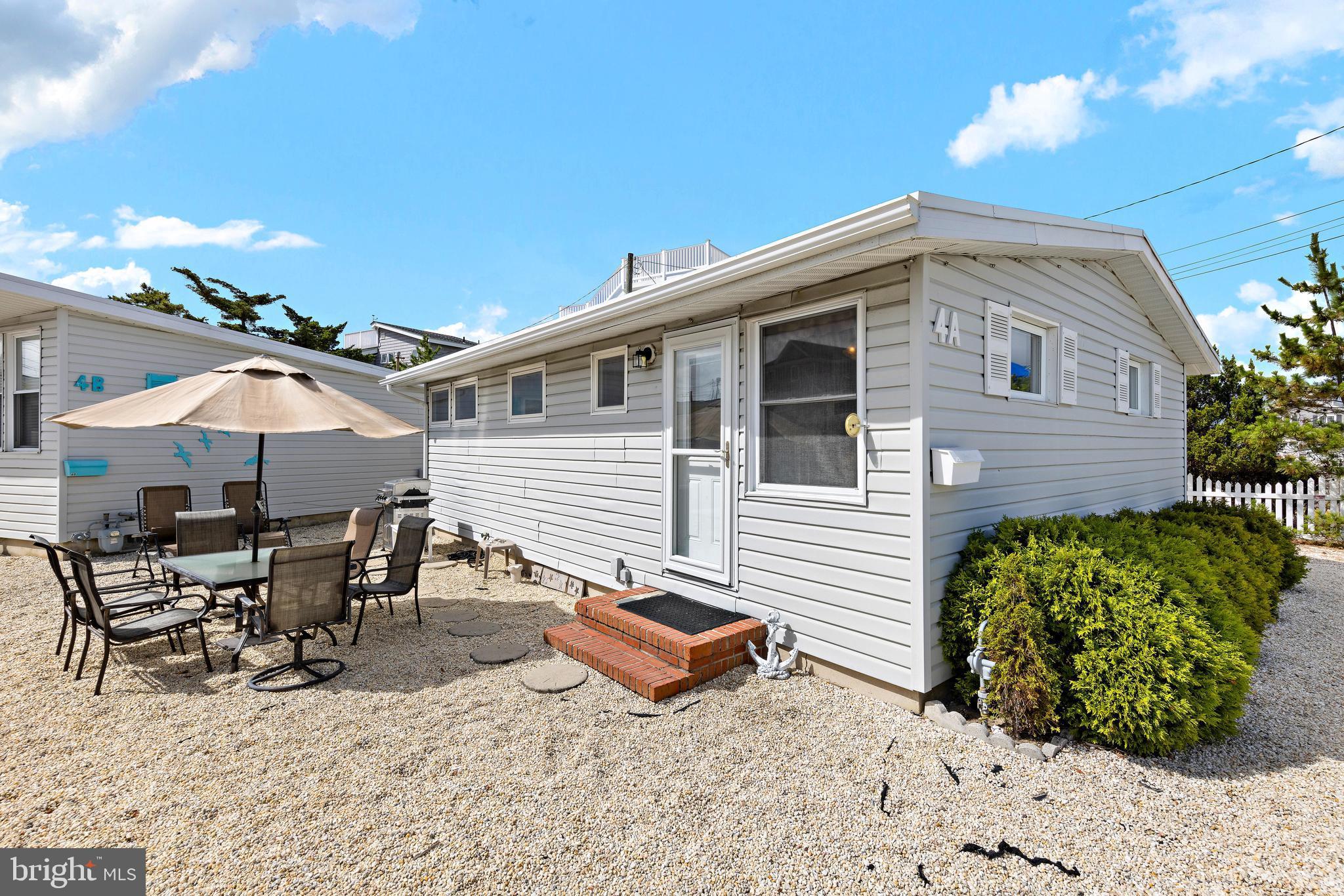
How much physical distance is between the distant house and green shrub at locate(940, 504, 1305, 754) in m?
21.5

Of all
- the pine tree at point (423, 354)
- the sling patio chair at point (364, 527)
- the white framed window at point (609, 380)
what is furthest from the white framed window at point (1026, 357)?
the pine tree at point (423, 354)

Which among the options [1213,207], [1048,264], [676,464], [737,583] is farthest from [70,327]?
[1213,207]

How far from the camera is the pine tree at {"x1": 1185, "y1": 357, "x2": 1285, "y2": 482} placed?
10754 millimetres

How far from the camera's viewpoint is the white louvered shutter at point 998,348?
3.75 meters

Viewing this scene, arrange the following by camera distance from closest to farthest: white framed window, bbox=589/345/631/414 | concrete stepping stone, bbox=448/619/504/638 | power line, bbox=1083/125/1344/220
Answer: concrete stepping stone, bbox=448/619/504/638 → white framed window, bbox=589/345/631/414 → power line, bbox=1083/125/1344/220

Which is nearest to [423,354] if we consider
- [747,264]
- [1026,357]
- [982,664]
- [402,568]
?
[402,568]

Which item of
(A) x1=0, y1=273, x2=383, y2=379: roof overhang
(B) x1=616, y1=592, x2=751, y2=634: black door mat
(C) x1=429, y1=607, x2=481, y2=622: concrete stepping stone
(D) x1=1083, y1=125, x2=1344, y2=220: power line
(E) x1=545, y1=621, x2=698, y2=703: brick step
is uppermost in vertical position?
(D) x1=1083, y1=125, x2=1344, y2=220: power line

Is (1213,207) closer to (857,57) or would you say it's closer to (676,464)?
(857,57)

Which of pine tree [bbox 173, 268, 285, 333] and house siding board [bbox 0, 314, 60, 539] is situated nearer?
house siding board [bbox 0, 314, 60, 539]

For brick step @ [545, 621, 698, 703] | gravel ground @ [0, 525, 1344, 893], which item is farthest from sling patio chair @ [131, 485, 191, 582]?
brick step @ [545, 621, 698, 703]

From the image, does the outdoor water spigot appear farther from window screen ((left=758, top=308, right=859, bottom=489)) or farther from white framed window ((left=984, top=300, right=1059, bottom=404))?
white framed window ((left=984, top=300, right=1059, bottom=404))

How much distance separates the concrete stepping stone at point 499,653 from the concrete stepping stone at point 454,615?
876 millimetres

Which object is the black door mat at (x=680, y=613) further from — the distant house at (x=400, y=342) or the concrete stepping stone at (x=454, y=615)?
the distant house at (x=400, y=342)

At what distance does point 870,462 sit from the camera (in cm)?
346
